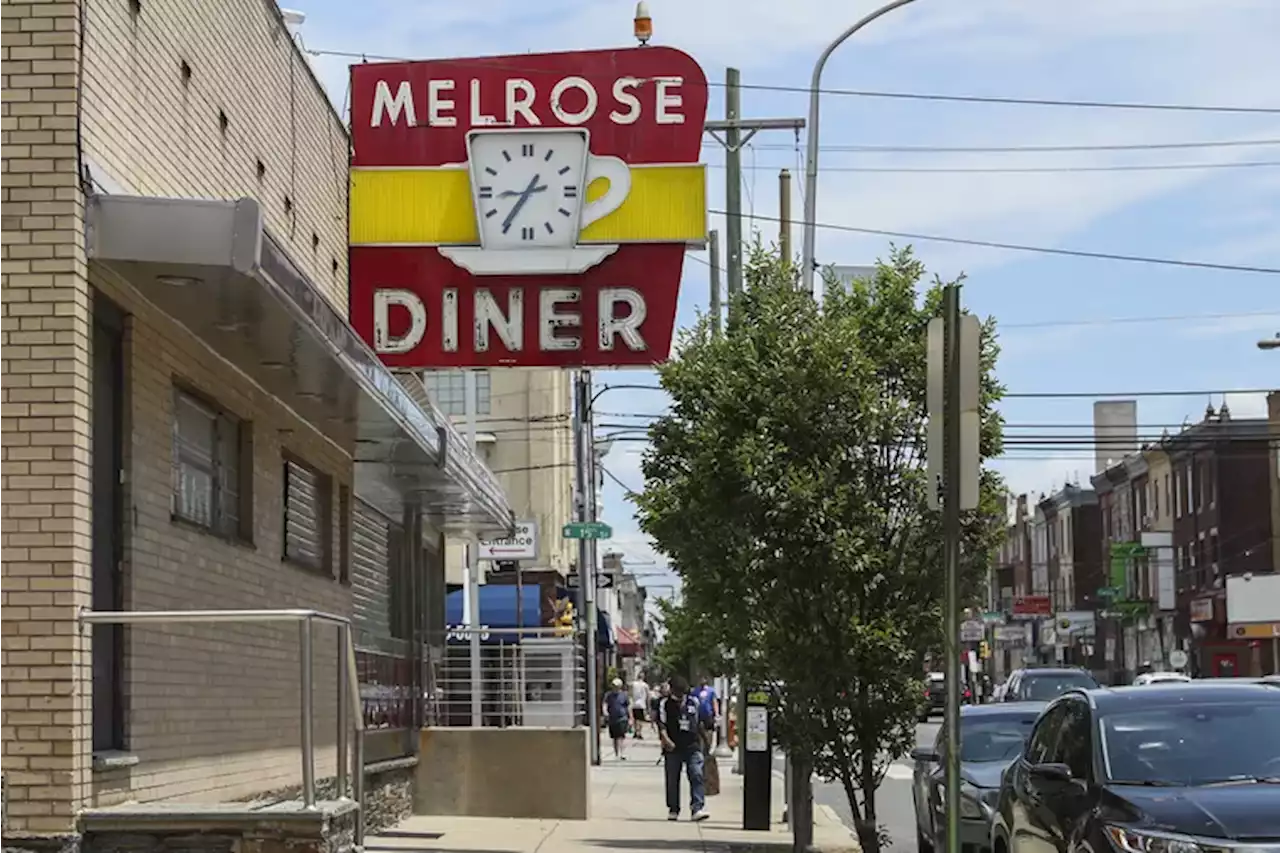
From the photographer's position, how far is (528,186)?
1769 centimetres

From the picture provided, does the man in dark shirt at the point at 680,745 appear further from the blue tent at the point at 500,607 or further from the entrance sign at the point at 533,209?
the blue tent at the point at 500,607

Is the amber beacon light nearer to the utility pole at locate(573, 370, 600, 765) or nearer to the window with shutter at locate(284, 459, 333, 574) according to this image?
the window with shutter at locate(284, 459, 333, 574)

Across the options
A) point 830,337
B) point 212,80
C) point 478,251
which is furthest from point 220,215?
point 478,251

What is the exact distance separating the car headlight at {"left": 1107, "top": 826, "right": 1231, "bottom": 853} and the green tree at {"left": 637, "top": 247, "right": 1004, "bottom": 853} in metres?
4.97

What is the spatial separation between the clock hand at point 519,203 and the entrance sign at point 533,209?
0.04 feet

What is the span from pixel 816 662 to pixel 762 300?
2943 millimetres

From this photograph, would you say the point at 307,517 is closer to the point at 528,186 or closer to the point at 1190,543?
the point at 528,186

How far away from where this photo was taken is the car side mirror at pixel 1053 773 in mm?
10438

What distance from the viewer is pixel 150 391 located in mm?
10664

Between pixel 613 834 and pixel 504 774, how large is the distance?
1800 mm

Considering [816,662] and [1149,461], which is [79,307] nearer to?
[816,662]

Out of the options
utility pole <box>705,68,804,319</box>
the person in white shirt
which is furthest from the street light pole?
the person in white shirt

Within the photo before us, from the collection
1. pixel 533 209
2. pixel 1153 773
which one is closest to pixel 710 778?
pixel 533 209

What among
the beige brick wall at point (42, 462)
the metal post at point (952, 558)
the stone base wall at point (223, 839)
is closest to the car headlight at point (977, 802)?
the metal post at point (952, 558)
